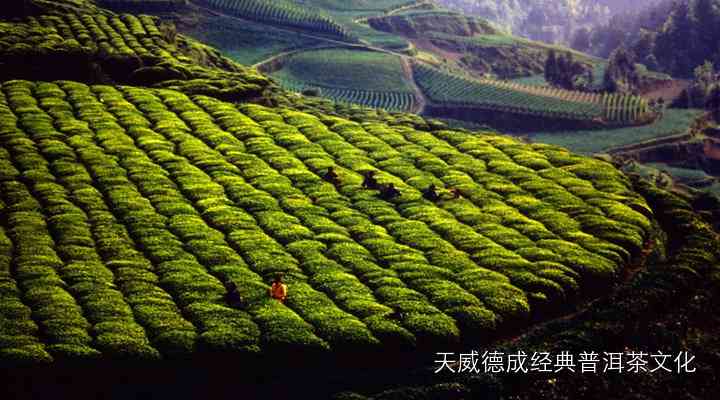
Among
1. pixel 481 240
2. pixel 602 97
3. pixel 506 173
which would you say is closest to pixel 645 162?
pixel 602 97

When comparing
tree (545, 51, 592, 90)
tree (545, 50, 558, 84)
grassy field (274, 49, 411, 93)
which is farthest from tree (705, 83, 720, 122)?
grassy field (274, 49, 411, 93)

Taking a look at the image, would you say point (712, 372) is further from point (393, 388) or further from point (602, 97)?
point (602, 97)

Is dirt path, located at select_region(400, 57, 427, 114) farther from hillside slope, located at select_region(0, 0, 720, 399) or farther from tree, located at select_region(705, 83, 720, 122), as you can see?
hillside slope, located at select_region(0, 0, 720, 399)

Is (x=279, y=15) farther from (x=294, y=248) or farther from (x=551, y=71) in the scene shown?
(x=294, y=248)

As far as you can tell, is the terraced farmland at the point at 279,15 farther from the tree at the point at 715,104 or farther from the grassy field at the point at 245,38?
the tree at the point at 715,104

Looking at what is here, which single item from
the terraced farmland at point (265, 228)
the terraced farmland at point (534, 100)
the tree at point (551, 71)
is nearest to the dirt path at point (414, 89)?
the terraced farmland at point (534, 100)
